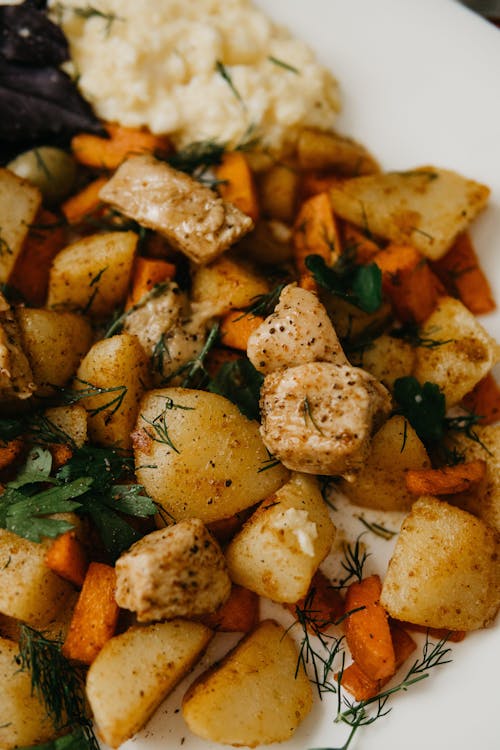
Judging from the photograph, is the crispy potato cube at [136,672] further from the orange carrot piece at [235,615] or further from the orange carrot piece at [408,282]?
the orange carrot piece at [408,282]

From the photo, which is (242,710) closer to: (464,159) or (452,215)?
(452,215)

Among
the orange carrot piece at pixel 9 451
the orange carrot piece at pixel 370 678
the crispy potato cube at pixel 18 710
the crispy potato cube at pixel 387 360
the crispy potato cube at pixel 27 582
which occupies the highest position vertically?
the crispy potato cube at pixel 387 360

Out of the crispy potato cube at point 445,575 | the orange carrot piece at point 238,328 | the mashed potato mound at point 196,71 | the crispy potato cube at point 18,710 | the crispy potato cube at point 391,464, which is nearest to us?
the crispy potato cube at point 18,710

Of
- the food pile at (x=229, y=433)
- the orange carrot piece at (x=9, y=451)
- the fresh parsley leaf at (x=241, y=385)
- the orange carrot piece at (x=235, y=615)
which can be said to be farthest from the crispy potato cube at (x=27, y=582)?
the fresh parsley leaf at (x=241, y=385)

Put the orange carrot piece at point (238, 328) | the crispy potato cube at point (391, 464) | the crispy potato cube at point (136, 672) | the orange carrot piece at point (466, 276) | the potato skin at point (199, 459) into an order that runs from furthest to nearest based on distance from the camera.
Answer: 1. the orange carrot piece at point (466, 276)
2. the orange carrot piece at point (238, 328)
3. the crispy potato cube at point (391, 464)
4. the potato skin at point (199, 459)
5. the crispy potato cube at point (136, 672)

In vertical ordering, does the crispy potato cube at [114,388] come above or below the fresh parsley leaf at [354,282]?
below

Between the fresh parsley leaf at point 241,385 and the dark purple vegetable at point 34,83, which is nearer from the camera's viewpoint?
the fresh parsley leaf at point 241,385
